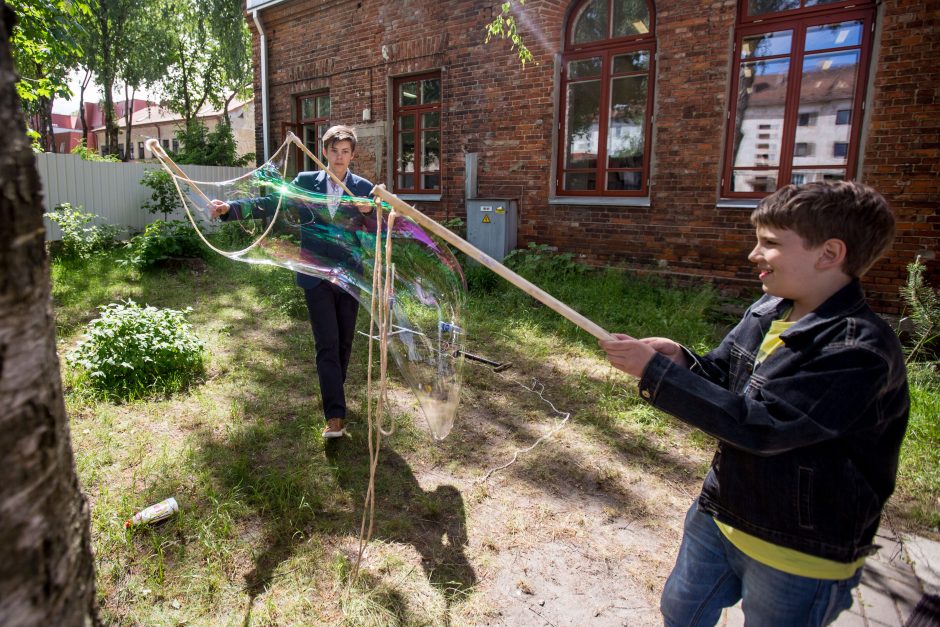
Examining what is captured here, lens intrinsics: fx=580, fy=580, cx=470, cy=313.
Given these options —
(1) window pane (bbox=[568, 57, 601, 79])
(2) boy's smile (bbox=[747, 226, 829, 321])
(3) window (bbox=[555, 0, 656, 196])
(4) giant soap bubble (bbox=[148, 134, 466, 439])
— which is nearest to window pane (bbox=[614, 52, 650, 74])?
(3) window (bbox=[555, 0, 656, 196])

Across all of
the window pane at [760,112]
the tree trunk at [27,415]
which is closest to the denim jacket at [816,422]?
the tree trunk at [27,415]

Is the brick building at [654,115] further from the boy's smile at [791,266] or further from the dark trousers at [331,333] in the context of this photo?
the boy's smile at [791,266]

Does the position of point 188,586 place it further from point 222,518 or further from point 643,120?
point 643,120

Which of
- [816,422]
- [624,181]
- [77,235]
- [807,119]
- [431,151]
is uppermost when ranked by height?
[807,119]

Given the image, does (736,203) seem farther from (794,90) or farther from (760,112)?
(794,90)

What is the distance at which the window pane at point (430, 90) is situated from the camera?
32.8 feet

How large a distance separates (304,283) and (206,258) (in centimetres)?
741

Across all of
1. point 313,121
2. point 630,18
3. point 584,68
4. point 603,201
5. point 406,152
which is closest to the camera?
point 630,18

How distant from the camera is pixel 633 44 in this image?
7.72 metres

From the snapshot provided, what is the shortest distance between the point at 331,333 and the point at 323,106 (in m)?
9.87

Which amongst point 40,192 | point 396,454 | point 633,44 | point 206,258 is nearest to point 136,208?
point 206,258

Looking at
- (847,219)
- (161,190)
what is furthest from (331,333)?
(161,190)

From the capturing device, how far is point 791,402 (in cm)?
132

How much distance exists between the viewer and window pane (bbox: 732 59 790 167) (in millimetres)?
6824
